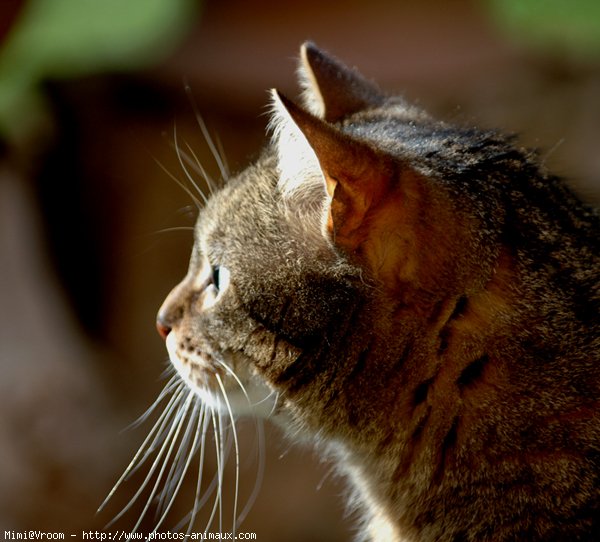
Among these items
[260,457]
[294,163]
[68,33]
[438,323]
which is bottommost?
[260,457]

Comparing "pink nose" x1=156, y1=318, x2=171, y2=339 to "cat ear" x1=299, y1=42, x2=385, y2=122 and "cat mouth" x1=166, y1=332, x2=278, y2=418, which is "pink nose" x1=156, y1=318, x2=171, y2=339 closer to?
"cat mouth" x1=166, y1=332, x2=278, y2=418

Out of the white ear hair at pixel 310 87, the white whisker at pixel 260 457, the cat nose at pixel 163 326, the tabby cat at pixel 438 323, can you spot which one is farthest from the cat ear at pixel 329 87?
the white whisker at pixel 260 457

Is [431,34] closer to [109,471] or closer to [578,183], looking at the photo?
[578,183]

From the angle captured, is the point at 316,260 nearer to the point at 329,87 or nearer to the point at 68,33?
the point at 329,87

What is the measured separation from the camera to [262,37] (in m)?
2.76

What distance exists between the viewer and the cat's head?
0.92 meters

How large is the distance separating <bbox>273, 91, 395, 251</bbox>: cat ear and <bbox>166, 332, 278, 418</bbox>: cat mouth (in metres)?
0.27

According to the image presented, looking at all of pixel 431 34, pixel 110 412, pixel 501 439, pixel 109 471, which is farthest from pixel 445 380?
pixel 431 34

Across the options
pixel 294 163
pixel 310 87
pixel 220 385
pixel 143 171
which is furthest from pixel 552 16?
pixel 143 171

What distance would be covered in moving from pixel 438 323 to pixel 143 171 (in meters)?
1.77

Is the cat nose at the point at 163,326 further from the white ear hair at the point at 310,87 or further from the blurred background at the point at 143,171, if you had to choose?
the blurred background at the point at 143,171

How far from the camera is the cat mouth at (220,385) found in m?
1.12

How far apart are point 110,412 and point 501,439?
1.51m

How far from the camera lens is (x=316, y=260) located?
3.31 ft
